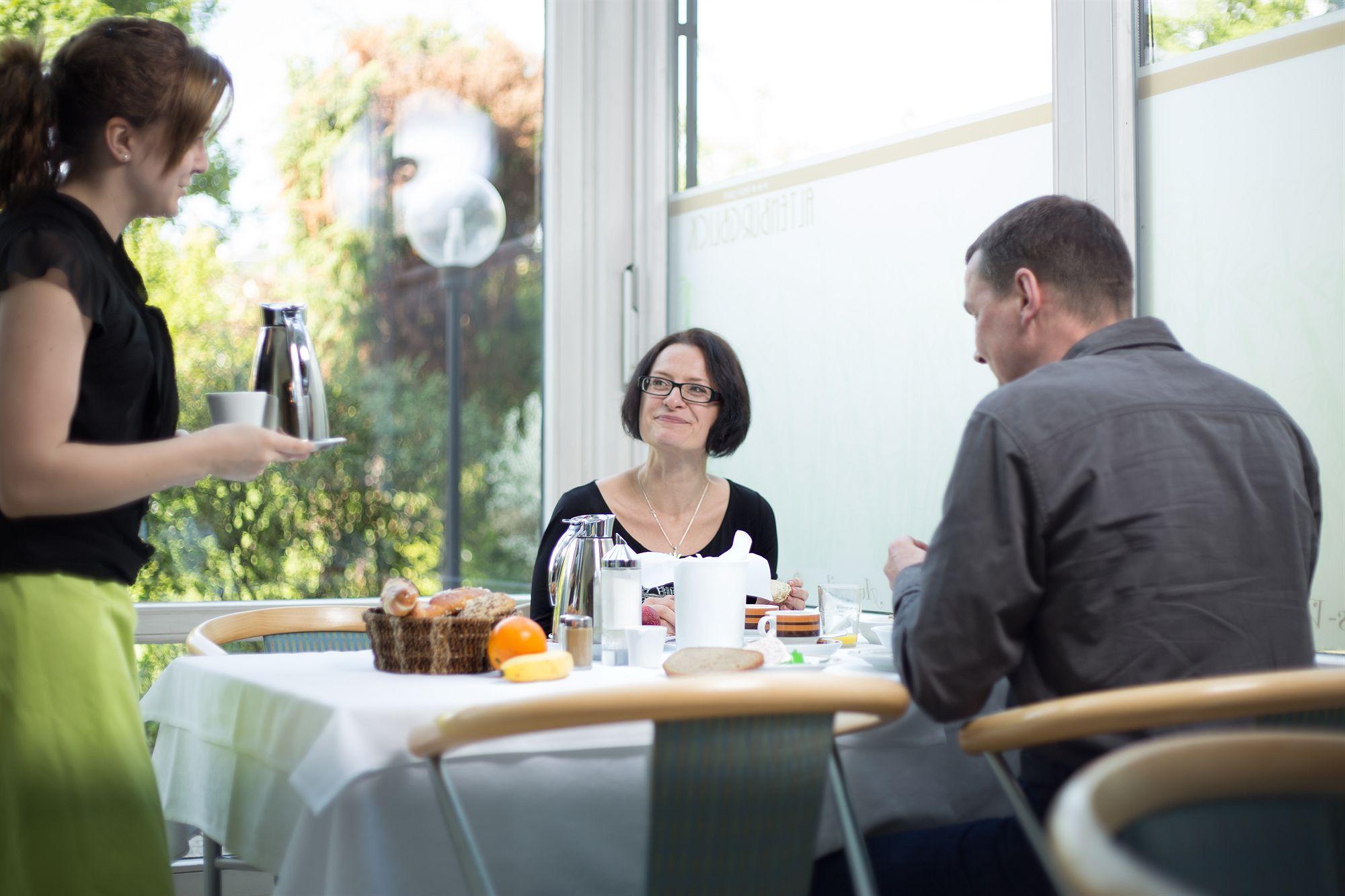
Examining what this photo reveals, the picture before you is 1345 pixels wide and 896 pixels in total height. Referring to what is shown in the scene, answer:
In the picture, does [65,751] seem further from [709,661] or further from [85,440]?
[709,661]

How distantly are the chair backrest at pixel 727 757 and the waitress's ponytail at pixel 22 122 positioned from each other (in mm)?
926

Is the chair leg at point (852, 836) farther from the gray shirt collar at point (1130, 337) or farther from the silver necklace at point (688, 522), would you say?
the silver necklace at point (688, 522)

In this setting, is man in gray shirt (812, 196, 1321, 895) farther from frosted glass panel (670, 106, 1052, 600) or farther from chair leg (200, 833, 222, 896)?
frosted glass panel (670, 106, 1052, 600)

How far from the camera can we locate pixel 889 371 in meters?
3.49

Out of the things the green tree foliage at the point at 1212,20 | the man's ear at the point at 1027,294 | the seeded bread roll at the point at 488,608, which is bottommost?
the seeded bread roll at the point at 488,608

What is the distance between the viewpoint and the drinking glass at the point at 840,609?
2.26 m

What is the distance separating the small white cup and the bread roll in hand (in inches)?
13.7

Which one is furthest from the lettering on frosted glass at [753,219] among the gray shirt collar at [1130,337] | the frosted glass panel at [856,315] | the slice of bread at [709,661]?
the slice of bread at [709,661]

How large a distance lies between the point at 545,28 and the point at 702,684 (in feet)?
11.3

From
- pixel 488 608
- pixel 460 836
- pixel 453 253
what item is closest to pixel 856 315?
pixel 453 253

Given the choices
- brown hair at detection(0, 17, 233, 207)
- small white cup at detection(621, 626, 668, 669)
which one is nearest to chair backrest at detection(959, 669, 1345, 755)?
small white cup at detection(621, 626, 668, 669)

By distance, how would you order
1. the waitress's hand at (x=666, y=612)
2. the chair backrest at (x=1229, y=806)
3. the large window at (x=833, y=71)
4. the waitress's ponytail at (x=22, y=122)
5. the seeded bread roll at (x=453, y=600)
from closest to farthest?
the chair backrest at (x=1229, y=806), the waitress's ponytail at (x=22, y=122), the seeded bread roll at (x=453, y=600), the waitress's hand at (x=666, y=612), the large window at (x=833, y=71)

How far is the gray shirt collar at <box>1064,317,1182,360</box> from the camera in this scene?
5.59 ft

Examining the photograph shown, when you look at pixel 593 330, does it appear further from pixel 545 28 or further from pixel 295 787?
pixel 295 787
